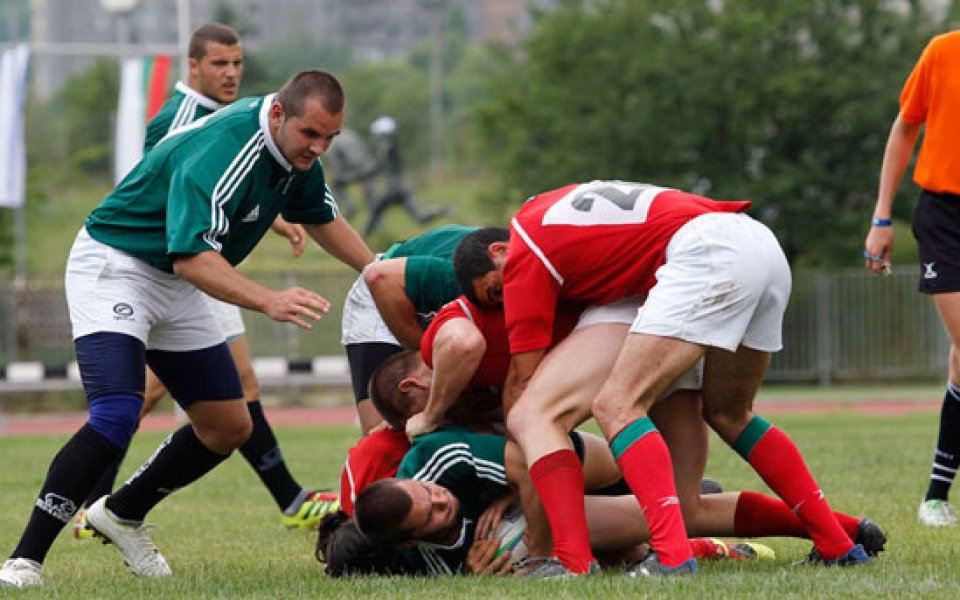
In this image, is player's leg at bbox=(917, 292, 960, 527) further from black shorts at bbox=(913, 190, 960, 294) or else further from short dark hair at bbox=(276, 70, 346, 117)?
short dark hair at bbox=(276, 70, 346, 117)

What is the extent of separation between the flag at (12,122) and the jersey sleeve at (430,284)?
594 inches

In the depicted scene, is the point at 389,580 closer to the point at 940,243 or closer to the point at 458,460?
the point at 458,460

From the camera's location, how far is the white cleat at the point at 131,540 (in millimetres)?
7062

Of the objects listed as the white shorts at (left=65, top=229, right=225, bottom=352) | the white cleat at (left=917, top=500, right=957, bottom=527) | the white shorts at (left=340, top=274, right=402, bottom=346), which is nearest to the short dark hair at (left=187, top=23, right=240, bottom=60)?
the white shorts at (left=340, top=274, right=402, bottom=346)

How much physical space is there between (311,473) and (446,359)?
19.1ft

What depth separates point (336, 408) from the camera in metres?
23.6

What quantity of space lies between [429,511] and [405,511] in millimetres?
112

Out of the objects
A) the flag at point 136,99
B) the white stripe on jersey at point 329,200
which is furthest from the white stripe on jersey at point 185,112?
the flag at point 136,99

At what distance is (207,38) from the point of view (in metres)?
8.85

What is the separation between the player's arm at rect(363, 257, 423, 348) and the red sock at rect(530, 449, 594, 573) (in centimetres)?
149

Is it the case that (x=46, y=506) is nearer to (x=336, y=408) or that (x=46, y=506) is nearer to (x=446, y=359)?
(x=446, y=359)

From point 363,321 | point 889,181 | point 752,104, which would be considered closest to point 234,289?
point 363,321

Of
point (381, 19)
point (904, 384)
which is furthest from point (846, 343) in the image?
point (381, 19)

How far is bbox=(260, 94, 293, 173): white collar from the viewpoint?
6.63m
